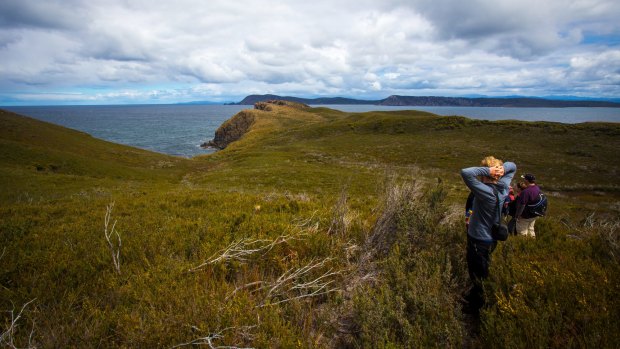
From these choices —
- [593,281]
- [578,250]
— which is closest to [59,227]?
[593,281]

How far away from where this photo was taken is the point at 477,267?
5102 millimetres

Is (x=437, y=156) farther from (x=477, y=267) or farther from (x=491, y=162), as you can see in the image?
(x=477, y=267)

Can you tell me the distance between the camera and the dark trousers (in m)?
4.91

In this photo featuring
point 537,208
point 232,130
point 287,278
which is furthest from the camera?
point 232,130

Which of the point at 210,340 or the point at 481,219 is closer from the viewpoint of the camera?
the point at 210,340

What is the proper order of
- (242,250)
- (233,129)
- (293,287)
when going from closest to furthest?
(293,287) < (242,250) < (233,129)

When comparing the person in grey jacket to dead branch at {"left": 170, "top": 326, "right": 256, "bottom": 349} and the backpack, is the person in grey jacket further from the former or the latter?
the backpack

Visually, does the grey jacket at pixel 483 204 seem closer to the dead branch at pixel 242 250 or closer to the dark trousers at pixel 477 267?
the dark trousers at pixel 477 267

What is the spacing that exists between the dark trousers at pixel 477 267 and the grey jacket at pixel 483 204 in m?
0.13

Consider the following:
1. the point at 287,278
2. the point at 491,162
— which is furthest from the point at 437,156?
the point at 287,278

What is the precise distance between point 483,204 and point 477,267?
112 centimetres

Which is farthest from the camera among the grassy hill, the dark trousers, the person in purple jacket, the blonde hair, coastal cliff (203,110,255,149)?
coastal cliff (203,110,255,149)

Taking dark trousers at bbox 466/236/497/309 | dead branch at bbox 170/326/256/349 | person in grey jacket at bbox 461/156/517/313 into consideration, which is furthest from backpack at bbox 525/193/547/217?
dead branch at bbox 170/326/256/349

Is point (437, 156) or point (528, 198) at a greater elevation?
point (528, 198)
